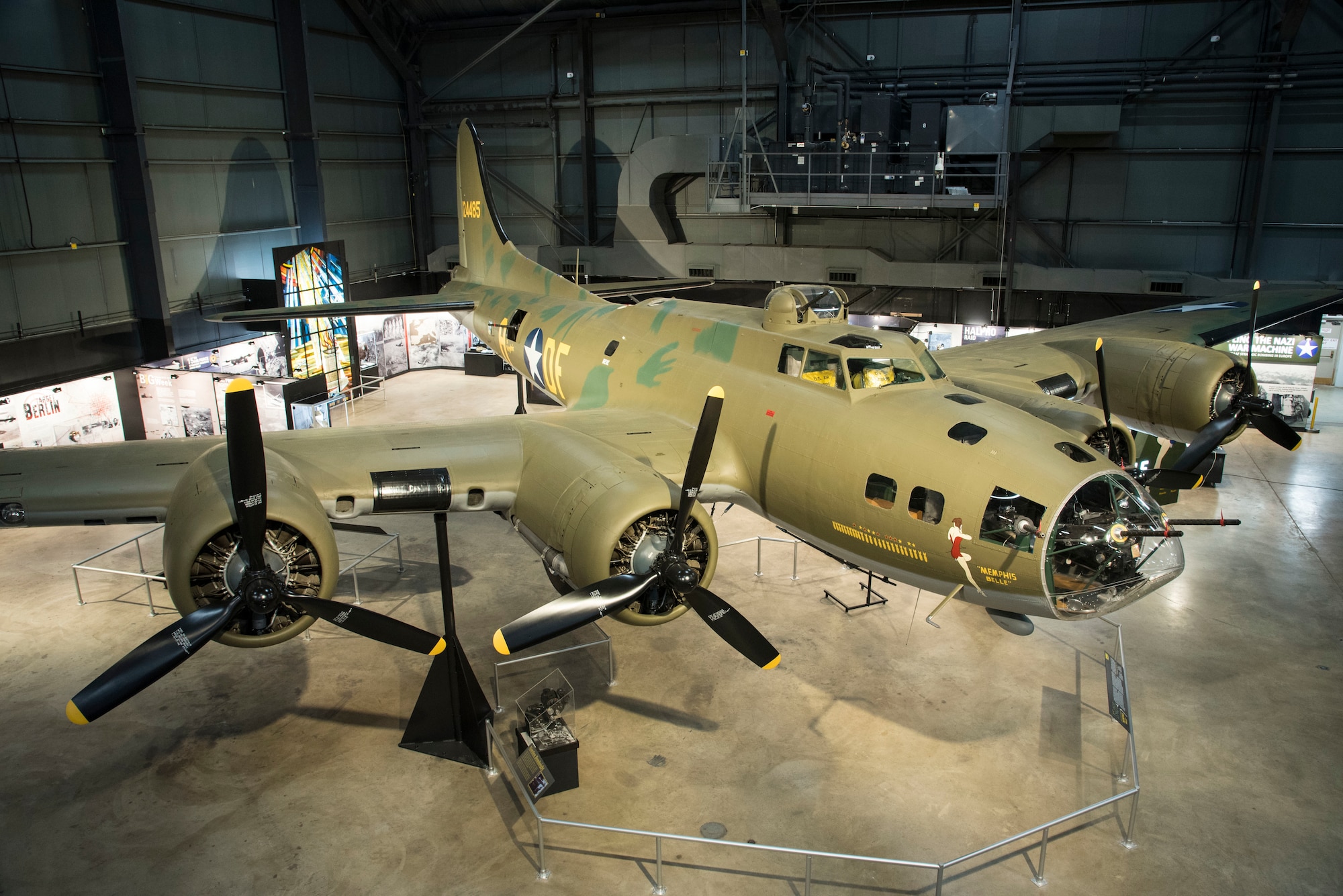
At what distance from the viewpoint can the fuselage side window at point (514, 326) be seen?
1992 centimetres

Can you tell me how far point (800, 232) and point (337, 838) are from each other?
25.5 metres

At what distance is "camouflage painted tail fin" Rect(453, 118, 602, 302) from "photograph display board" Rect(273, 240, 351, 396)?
501 cm

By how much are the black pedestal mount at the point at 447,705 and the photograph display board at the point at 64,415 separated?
12.6 meters

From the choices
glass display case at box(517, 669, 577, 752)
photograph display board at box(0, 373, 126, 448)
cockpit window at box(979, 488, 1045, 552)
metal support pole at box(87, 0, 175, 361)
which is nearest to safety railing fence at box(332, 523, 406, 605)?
glass display case at box(517, 669, 577, 752)

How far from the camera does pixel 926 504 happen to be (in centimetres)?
1077

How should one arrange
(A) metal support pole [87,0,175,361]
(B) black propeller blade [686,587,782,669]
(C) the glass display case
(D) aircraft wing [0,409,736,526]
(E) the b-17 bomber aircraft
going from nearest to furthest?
(E) the b-17 bomber aircraft → (B) black propeller blade [686,587,782,669] → (C) the glass display case → (D) aircraft wing [0,409,736,526] → (A) metal support pole [87,0,175,361]

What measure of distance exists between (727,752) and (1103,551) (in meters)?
5.32

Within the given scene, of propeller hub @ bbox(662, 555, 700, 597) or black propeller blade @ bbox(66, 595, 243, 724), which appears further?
propeller hub @ bbox(662, 555, 700, 597)

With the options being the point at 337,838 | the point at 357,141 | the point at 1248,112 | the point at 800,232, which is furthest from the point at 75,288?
the point at 1248,112

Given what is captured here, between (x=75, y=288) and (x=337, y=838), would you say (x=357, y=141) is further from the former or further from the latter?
(x=337, y=838)

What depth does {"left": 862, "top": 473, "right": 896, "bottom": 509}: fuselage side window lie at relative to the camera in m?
11.1

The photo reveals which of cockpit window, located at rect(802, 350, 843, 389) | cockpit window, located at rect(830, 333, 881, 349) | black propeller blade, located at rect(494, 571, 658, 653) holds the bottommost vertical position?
black propeller blade, located at rect(494, 571, 658, 653)

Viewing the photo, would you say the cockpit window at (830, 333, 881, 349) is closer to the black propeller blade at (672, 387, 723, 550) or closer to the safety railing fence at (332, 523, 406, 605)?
the black propeller blade at (672, 387, 723, 550)

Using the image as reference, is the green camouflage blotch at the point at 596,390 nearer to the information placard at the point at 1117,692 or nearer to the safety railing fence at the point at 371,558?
the safety railing fence at the point at 371,558
